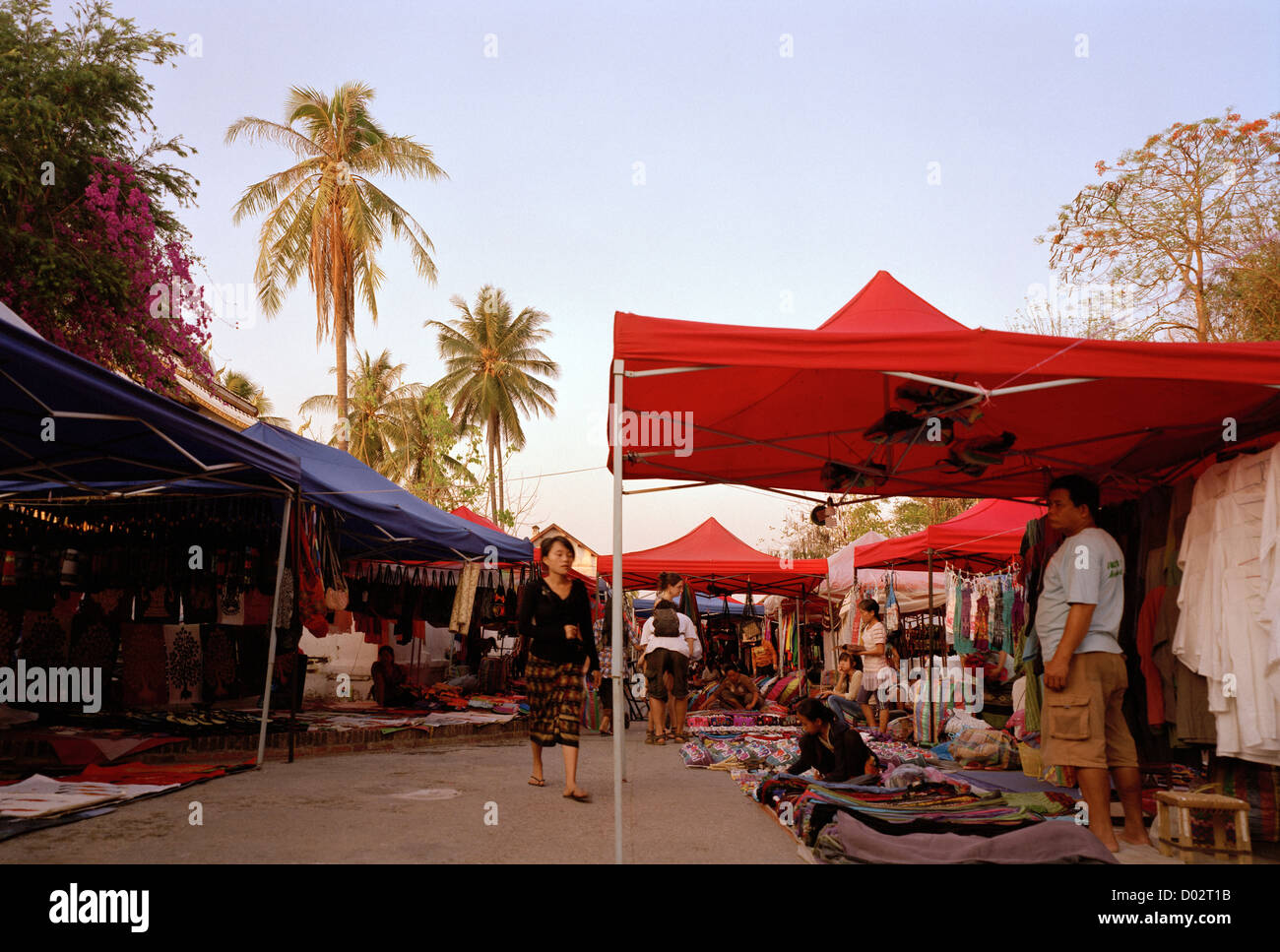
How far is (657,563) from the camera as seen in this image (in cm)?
1609

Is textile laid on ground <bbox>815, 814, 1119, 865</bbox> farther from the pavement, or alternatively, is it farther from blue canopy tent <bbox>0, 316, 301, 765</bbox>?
blue canopy tent <bbox>0, 316, 301, 765</bbox>

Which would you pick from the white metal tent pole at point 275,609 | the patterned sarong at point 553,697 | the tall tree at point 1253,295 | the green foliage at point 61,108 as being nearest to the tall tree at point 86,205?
the green foliage at point 61,108

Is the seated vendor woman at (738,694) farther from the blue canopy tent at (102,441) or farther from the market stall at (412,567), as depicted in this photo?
the blue canopy tent at (102,441)

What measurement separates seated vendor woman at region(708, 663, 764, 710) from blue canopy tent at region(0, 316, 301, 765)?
10.0m

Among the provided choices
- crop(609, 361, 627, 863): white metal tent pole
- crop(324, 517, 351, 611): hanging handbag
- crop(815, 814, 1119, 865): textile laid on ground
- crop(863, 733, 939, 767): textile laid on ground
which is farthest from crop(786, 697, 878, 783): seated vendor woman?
crop(324, 517, 351, 611): hanging handbag

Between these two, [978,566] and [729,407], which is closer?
[729,407]

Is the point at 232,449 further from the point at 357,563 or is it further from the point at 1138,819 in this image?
the point at 357,563

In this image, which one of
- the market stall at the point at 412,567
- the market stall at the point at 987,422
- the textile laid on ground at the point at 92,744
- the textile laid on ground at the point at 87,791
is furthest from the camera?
the market stall at the point at 412,567

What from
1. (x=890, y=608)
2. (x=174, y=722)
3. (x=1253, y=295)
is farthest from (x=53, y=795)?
(x=1253, y=295)

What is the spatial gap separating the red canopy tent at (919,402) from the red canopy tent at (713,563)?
24.7ft

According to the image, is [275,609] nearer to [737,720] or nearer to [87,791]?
[87,791]

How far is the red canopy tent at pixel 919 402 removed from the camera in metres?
4.92
